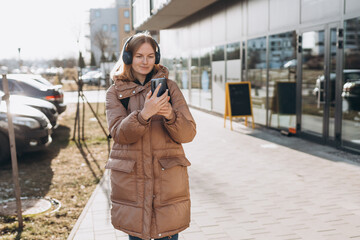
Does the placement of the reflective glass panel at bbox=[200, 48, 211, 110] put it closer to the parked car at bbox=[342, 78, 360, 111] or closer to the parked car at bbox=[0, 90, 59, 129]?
the parked car at bbox=[0, 90, 59, 129]

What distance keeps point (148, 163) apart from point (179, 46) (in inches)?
731

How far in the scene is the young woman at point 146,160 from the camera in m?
2.43

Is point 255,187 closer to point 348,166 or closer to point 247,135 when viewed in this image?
point 348,166

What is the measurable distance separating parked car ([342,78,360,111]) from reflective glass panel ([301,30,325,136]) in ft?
2.44

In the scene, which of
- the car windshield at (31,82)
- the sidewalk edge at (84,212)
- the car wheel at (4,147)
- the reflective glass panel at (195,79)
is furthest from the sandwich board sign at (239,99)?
the reflective glass panel at (195,79)

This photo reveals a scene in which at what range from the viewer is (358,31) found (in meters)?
7.75

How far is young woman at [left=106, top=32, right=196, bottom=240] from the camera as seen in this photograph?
243 centimetres

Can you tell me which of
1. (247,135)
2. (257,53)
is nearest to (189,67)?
(257,53)

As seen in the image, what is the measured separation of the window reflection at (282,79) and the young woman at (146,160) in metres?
8.14


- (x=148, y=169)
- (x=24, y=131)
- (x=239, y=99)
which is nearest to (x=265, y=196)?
(x=148, y=169)

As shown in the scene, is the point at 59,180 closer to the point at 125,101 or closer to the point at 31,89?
the point at 125,101

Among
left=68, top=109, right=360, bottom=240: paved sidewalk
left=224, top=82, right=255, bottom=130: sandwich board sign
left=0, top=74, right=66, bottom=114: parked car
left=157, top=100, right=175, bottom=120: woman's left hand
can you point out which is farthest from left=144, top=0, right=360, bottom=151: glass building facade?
left=157, top=100, right=175, bottom=120: woman's left hand

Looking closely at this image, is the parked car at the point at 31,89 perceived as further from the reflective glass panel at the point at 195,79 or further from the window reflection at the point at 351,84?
the window reflection at the point at 351,84

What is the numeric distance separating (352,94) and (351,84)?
7.8 inches
